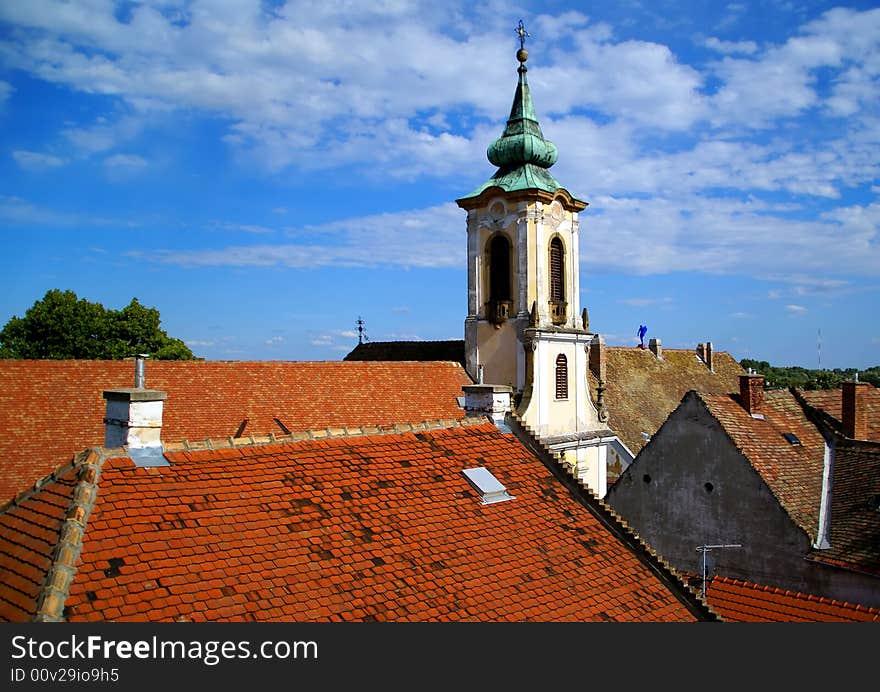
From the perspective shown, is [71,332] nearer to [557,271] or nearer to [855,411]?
[557,271]

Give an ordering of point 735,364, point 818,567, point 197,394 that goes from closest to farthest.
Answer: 1. point 818,567
2. point 197,394
3. point 735,364

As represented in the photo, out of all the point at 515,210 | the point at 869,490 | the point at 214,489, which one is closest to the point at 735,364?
the point at 515,210

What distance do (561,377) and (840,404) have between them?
11.5 m

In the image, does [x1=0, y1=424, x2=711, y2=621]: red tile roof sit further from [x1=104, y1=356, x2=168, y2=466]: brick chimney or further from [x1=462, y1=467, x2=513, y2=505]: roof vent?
[x1=104, y1=356, x2=168, y2=466]: brick chimney

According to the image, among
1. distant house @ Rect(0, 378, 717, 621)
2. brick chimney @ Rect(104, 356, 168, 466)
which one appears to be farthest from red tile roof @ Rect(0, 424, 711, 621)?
brick chimney @ Rect(104, 356, 168, 466)

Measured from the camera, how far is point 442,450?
12.1m

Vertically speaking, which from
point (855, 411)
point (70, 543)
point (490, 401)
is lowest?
point (70, 543)

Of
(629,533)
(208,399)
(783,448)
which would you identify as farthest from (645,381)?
(629,533)

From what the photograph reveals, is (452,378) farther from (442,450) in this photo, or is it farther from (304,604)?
(304,604)

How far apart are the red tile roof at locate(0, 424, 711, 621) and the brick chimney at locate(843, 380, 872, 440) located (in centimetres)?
1120

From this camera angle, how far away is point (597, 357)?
124 feet

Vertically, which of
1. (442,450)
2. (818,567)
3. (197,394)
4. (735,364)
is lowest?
(818,567)

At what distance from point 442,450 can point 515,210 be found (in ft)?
64.4

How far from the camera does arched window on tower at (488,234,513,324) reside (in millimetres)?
30500
